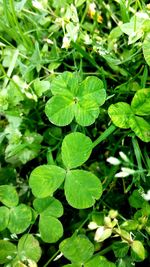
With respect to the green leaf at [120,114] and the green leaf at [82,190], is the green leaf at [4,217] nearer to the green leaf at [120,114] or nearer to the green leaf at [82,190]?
the green leaf at [82,190]

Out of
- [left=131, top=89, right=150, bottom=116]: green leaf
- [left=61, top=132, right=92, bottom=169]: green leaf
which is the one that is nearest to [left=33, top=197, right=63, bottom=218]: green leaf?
[left=61, top=132, right=92, bottom=169]: green leaf

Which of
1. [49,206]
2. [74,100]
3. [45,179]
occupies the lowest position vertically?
[49,206]

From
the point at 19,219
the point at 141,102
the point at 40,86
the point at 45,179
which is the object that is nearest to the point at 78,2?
the point at 40,86

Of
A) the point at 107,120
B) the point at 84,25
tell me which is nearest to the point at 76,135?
the point at 107,120

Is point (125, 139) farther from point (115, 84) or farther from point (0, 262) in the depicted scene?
point (0, 262)

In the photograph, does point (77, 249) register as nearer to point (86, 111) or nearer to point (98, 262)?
point (98, 262)

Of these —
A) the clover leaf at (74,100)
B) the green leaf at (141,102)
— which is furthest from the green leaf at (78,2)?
the green leaf at (141,102)
